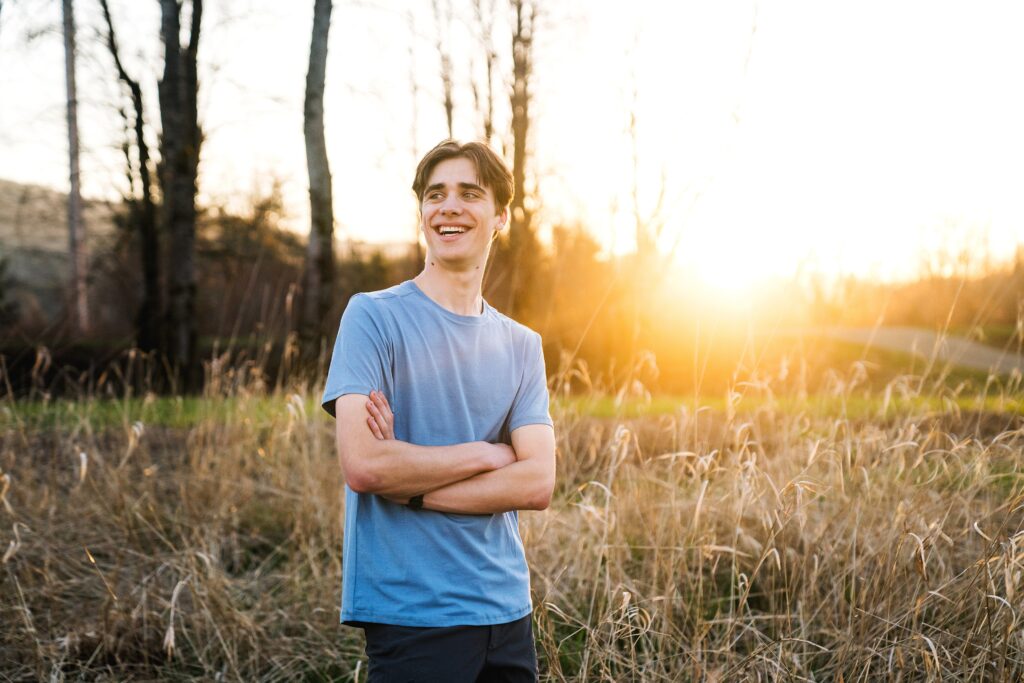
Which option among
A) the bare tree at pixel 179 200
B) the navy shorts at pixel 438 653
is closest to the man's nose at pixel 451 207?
the navy shorts at pixel 438 653

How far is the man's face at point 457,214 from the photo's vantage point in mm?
1933

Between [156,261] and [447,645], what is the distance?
14152 millimetres

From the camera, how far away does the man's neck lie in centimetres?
194

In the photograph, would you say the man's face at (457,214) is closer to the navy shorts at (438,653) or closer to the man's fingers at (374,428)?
the man's fingers at (374,428)

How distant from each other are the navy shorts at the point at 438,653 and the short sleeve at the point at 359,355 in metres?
0.56

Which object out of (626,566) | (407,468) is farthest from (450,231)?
(626,566)

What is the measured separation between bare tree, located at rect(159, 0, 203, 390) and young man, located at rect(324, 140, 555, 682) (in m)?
7.87

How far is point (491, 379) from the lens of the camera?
1959 millimetres

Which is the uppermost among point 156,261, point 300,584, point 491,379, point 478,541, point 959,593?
point 156,261

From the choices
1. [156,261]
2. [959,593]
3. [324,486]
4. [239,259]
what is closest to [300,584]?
[324,486]

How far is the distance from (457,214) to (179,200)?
27.6 feet

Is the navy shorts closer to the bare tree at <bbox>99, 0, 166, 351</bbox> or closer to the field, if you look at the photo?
the field

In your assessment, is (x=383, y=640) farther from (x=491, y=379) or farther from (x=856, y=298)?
(x=856, y=298)

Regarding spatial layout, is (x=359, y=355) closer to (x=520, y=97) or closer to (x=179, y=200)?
(x=179, y=200)
